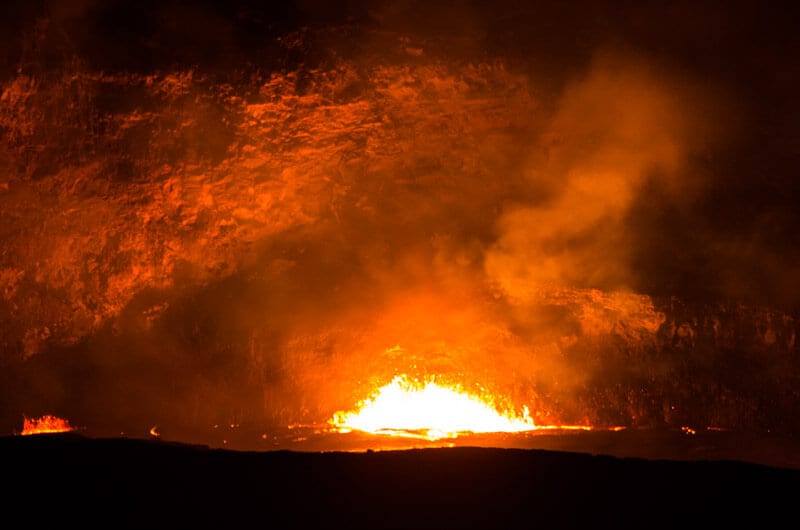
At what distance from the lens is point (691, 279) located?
22.0 feet

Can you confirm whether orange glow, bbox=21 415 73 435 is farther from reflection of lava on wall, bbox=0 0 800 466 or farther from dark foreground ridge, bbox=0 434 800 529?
dark foreground ridge, bbox=0 434 800 529

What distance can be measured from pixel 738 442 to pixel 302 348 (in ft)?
12.1

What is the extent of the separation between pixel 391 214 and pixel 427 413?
2.03 meters

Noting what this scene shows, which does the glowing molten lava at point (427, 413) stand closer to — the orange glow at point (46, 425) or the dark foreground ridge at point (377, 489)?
the orange glow at point (46, 425)

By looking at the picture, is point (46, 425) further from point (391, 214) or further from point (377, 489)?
point (377, 489)

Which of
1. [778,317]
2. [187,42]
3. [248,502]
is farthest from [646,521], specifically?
[187,42]

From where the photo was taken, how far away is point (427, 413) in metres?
6.54

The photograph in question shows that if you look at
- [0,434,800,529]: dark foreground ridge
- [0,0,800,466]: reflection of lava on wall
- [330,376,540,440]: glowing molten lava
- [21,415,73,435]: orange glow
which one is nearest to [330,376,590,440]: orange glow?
[330,376,540,440]: glowing molten lava

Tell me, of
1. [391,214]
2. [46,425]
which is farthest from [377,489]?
[391,214]

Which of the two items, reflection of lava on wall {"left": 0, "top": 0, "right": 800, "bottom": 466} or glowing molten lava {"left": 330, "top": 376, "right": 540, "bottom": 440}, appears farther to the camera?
glowing molten lava {"left": 330, "top": 376, "right": 540, "bottom": 440}

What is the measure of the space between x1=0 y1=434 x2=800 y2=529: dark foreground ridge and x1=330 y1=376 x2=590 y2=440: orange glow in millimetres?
2664

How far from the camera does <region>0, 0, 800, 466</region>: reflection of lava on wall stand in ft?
19.2

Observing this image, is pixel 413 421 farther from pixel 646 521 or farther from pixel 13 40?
pixel 13 40

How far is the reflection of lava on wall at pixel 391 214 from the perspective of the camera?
19.2ft
